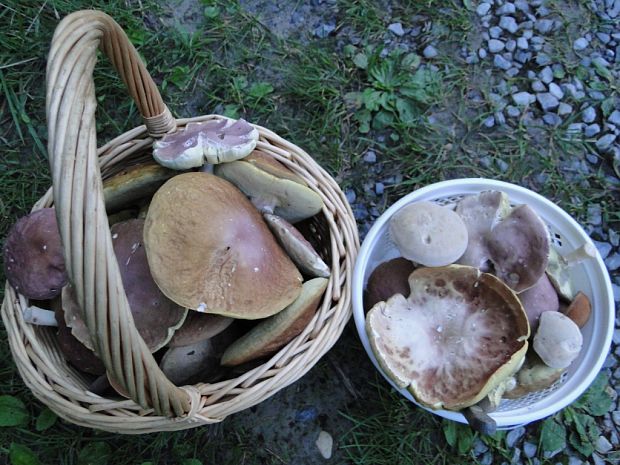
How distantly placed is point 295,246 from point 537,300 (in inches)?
33.8

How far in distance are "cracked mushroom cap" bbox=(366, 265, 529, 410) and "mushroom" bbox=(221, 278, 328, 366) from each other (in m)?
0.20

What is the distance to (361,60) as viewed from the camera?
267cm

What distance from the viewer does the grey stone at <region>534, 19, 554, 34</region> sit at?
8.99 ft

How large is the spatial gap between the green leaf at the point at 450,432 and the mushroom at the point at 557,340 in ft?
2.06

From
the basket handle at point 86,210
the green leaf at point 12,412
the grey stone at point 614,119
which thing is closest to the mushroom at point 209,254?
the basket handle at point 86,210

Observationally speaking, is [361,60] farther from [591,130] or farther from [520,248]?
[520,248]

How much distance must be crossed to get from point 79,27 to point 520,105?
2.07 meters

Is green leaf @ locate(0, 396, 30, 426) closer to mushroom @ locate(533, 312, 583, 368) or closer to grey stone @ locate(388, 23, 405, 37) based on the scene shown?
mushroom @ locate(533, 312, 583, 368)

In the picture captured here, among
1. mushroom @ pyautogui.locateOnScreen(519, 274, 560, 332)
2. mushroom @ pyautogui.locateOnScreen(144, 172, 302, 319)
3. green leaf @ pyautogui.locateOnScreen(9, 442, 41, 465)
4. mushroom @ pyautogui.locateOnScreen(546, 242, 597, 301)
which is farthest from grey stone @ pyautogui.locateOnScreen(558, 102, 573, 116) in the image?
green leaf @ pyautogui.locateOnScreen(9, 442, 41, 465)

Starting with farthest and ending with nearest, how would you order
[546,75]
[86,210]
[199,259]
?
1. [546,75]
2. [199,259]
3. [86,210]

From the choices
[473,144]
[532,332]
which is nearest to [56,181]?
[532,332]

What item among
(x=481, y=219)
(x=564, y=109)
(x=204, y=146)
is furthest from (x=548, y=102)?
(x=204, y=146)

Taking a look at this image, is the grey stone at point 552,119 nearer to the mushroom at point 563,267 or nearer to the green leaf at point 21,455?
the mushroom at point 563,267

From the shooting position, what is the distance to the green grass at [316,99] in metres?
2.56
